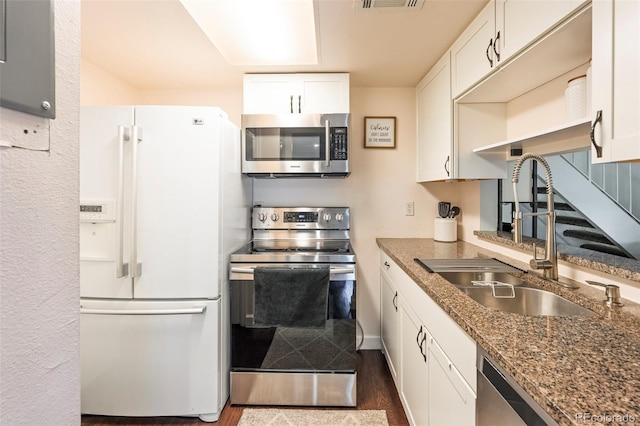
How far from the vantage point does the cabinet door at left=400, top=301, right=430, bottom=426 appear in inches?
53.3

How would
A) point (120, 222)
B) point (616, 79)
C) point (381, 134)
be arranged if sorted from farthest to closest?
1. point (381, 134)
2. point (120, 222)
3. point (616, 79)

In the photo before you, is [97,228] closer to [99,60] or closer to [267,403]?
[99,60]

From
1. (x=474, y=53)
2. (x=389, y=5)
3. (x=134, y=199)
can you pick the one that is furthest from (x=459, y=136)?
(x=134, y=199)

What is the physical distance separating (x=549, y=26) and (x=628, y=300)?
0.99 meters

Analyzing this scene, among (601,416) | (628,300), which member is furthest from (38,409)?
(628,300)

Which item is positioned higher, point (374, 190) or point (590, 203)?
point (374, 190)

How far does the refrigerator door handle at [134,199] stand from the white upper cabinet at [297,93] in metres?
0.81

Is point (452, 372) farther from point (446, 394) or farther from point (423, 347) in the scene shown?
point (423, 347)

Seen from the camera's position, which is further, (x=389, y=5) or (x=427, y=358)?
(x=389, y=5)

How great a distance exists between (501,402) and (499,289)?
2.18 ft

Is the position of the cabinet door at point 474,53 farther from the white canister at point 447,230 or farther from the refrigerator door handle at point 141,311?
the refrigerator door handle at point 141,311

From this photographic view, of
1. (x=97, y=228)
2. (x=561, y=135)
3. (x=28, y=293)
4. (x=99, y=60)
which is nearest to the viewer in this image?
(x=28, y=293)

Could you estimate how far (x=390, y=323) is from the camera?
2.07 meters

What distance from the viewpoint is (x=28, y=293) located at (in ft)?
1.78
